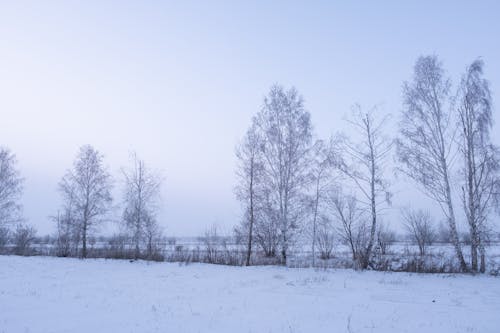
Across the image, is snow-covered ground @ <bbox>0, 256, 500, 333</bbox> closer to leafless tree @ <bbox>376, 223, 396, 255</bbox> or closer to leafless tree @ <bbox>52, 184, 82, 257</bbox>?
leafless tree @ <bbox>376, 223, 396, 255</bbox>

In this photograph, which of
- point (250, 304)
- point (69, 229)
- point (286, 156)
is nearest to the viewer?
point (250, 304)

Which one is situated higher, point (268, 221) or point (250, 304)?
point (268, 221)

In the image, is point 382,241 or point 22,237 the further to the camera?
point 22,237

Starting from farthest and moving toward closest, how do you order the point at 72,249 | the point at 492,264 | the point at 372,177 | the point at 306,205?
the point at 72,249, the point at 306,205, the point at 372,177, the point at 492,264

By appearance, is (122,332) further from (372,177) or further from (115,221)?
(115,221)

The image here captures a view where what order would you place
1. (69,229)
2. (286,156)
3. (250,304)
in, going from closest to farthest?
(250,304), (286,156), (69,229)

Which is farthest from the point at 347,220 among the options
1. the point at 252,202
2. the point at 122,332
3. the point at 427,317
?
the point at 122,332

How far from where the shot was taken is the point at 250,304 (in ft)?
26.4

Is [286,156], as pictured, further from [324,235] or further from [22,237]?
[22,237]

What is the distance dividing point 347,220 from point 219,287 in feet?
35.5

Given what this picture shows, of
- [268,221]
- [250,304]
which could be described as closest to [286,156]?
[268,221]

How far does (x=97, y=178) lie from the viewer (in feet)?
91.3

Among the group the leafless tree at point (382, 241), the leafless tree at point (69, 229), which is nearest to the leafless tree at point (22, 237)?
the leafless tree at point (69, 229)

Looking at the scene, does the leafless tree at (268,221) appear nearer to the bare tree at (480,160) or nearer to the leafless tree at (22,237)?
the bare tree at (480,160)
